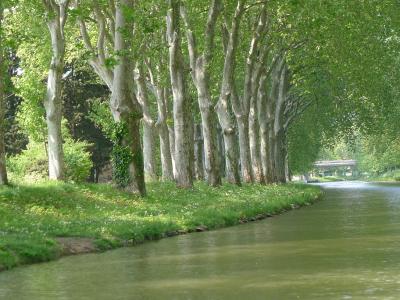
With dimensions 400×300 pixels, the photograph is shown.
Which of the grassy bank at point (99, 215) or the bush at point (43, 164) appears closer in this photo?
the grassy bank at point (99, 215)

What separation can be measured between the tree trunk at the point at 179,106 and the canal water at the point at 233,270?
12.9 meters

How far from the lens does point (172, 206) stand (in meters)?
26.1

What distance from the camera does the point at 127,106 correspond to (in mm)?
27422

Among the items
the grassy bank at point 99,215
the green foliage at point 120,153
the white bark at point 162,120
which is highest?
the white bark at point 162,120

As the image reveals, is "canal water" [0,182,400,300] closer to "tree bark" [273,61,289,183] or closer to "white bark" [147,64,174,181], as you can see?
"white bark" [147,64,174,181]

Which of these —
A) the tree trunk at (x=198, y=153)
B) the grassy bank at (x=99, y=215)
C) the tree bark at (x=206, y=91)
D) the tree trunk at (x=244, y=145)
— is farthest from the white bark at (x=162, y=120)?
the grassy bank at (x=99, y=215)

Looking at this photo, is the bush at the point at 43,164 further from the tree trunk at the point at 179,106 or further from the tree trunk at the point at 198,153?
the tree trunk at the point at 198,153

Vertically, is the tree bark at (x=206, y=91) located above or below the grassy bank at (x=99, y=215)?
above

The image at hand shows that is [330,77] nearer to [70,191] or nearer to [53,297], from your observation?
[70,191]

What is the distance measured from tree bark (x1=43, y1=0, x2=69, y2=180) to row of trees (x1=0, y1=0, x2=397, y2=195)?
42 mm

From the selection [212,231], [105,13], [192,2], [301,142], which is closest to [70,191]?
[212,231]

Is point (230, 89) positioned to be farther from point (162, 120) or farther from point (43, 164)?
point (43, 164)

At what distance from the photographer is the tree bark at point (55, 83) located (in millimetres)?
28031

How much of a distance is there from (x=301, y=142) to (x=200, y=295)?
68330 mm
